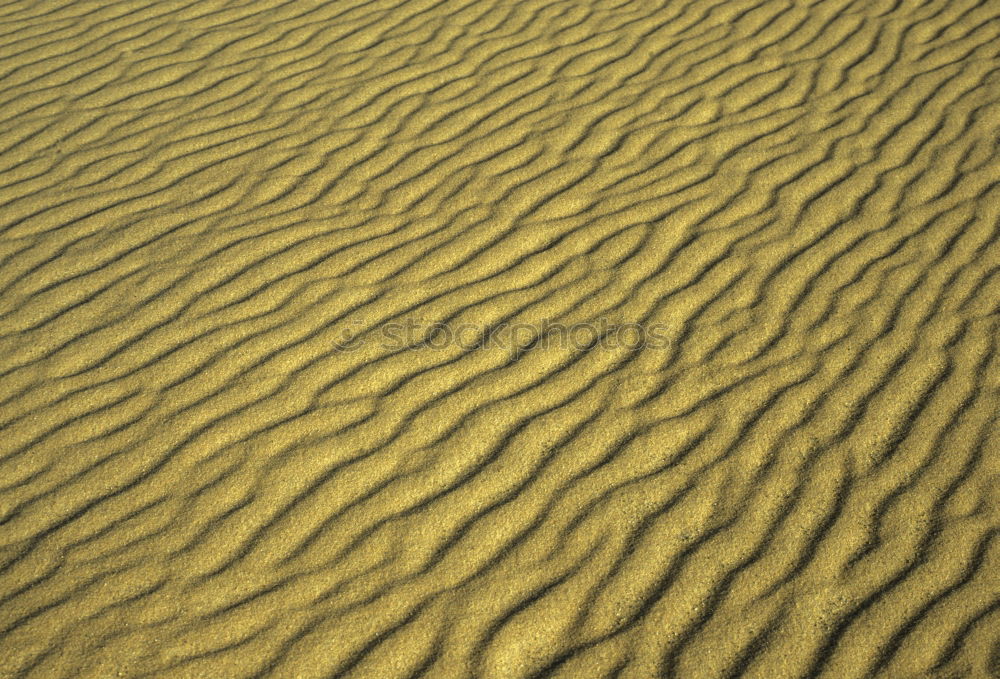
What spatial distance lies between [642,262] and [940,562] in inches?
63.9

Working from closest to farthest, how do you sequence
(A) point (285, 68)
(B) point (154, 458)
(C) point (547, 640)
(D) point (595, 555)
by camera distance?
(C) point (547, 640)
(D) point (595, 555)
(B) point (154, 458)
(A) point (285, 68)

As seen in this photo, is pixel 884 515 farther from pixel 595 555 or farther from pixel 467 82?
pixel 467 82

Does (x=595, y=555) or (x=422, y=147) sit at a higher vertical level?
(x=422, y=147)

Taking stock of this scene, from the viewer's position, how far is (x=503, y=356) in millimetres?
3318

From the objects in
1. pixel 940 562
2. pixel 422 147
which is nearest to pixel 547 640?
pixel 940 562

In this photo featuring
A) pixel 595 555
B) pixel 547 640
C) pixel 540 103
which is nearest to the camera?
pixel 547 640

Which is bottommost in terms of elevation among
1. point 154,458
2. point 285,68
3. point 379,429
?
point 379,429

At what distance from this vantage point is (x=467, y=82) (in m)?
4.98

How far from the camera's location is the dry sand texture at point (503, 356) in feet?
8.11

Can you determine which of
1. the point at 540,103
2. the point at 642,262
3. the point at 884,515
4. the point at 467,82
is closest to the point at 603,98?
the point at 540,103

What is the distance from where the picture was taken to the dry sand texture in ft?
8.11

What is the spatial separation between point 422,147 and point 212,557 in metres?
2.45

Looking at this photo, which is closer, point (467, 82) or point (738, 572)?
point (738, 572)

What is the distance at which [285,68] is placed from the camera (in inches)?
203
